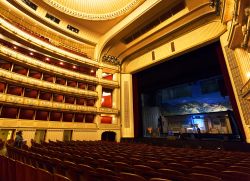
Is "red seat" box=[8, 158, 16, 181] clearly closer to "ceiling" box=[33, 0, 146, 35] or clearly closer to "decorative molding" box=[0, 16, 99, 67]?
"decorative molding" box=[0, 16, 99, 67]

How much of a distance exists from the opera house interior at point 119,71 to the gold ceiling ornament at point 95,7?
78 mm

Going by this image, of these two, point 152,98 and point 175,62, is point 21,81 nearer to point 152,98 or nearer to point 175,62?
point 175,62

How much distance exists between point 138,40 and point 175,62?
4.02 metres

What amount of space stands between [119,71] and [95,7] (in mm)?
6493

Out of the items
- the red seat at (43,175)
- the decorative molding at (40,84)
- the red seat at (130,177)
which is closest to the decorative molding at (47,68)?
the decorative molding at (40,84)

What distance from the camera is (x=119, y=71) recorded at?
53.6 ft

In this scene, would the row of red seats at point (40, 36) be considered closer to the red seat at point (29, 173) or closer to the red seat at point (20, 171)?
the red seat at point (20, 171)

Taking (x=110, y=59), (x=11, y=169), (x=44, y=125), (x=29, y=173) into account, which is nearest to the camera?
(x=29, y=173)

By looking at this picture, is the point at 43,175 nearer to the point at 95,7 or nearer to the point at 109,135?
the point at 109,135

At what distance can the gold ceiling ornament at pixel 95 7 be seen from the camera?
11.6 m

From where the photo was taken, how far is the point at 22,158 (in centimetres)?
346

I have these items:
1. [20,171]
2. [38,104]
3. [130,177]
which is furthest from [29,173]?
[38,104]

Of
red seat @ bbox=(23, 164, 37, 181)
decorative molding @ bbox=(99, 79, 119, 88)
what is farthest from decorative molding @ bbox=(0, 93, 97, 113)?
red seat @ bbox=(23, 164, 37, 181)

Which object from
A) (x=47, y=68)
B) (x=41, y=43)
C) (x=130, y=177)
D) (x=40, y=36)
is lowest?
(x=130, y=177)
